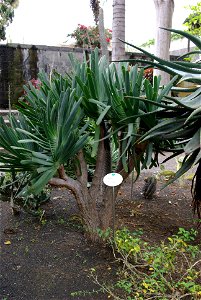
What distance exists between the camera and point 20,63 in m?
11.3

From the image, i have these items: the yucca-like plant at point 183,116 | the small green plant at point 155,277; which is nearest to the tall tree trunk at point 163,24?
the yucca-like plant at point 183,116

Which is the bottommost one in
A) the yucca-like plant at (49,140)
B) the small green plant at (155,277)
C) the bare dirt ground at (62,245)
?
the bare dirt ground at (62,245)

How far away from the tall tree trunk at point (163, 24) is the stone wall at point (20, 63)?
334 centimetres

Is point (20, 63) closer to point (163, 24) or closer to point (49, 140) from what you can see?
point (163, 24)

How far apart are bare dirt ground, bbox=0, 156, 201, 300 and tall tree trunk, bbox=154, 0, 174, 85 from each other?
3977 mm

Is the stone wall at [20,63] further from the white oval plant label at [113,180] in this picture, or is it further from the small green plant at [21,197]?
the white oval plant label at [113,180]

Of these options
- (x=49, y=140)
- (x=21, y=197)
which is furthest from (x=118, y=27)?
(x=49, y=140)

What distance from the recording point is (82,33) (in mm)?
14570

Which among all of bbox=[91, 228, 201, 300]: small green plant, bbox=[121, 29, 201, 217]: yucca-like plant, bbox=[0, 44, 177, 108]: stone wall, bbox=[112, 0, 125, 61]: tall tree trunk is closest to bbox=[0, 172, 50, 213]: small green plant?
bbox=[91, 228, 201, 300]: small green plant

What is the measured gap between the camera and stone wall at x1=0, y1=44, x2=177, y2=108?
11156mm

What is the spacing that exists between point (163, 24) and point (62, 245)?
5.65m

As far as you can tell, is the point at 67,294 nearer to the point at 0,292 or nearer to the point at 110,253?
the point at 0,292

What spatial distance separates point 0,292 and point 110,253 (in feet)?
2.79

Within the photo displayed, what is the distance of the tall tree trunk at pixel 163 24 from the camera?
7.51 meters
